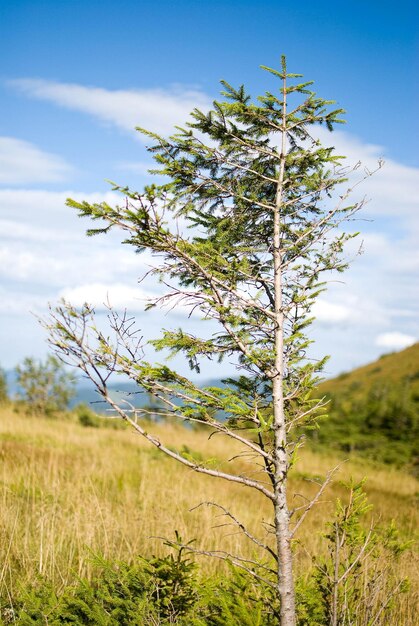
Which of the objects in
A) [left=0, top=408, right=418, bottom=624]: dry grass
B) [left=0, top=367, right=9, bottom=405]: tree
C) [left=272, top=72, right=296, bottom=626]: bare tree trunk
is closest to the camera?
[left=272, top=72, right=296, bottom=626]: bare tree trunk

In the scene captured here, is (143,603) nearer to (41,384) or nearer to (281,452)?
(281,452)

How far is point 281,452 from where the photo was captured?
3098 mm

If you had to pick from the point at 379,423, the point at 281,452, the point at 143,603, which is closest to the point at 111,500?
the point at 143,603

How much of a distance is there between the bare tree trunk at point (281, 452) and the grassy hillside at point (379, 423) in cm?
1260

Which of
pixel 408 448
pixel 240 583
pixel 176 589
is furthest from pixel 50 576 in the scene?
pixel 408 448

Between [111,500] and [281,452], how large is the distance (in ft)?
17.2

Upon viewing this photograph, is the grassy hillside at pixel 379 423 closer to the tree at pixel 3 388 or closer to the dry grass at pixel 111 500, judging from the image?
the dry grass at pixel 111 500

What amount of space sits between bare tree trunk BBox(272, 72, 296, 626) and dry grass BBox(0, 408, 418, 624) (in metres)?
0.20

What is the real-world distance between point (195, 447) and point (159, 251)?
41.9 ft

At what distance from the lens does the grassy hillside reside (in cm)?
1640

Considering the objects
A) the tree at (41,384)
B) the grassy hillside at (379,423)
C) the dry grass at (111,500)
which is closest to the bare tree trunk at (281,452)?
the dry grass at (111,500)

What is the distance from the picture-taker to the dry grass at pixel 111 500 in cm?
485

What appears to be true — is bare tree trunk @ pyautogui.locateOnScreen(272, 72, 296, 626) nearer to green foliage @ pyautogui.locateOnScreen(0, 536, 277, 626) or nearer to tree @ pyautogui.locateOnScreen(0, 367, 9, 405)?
green foliage @ pyautogui.locateOnScreen(0, 536, 277, 626)

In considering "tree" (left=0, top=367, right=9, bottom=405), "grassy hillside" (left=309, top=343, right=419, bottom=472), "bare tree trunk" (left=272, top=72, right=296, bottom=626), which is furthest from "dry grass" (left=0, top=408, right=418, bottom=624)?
"tree" (left=0, top=367, right=9, bottom=405)
